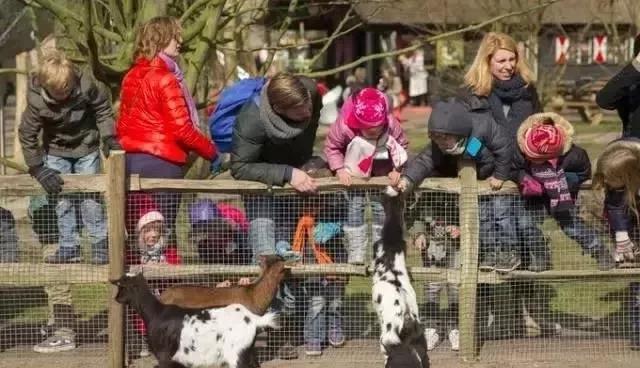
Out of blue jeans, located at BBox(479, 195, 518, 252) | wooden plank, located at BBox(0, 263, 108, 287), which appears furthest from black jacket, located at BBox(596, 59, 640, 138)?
wooden plank, located at BBox(0, 263, 108, 287)

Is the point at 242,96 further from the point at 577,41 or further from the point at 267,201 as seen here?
the point at 577,41

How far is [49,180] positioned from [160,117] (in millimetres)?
755

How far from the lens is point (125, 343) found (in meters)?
6.75

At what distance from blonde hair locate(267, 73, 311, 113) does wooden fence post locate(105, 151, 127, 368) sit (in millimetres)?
926

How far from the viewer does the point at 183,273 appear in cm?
669

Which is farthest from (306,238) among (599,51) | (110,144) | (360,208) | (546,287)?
(599,51)

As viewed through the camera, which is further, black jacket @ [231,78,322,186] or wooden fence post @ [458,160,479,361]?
wooden fence post @ [458,160,479,361]

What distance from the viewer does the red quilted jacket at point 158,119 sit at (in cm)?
673

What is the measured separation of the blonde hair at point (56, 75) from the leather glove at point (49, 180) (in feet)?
1.67

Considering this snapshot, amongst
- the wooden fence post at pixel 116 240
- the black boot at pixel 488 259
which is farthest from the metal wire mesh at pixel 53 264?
the black boot at pixel 488 259

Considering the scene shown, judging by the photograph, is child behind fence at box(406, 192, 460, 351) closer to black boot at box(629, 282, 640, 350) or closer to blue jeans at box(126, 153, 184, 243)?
black boot at box(629, 282, 640, 350)

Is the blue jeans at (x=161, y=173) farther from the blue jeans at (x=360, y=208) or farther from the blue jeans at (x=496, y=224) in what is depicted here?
the blue jeans at (x=496, y=224)

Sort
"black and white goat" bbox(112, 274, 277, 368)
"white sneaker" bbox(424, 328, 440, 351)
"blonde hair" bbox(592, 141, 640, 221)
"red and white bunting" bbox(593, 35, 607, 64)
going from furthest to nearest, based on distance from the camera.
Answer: "red and white bunting" bbox(593, 35, 607, 64) → "white sneaker" bbox(424, 328, 440, 351) → "blonde hair" bbox(592, 141, 640, 221) → "black and white goat" bbox(112, 274, 277, 368)

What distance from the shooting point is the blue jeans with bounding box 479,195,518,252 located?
6.81m
